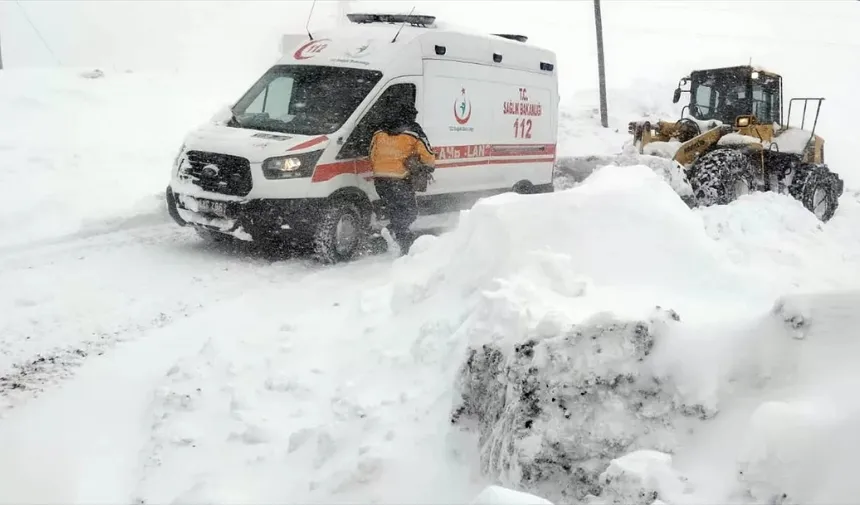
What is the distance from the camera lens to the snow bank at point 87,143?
10195 millimetres

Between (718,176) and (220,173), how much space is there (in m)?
6.70

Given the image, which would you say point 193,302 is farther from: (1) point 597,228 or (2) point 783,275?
(2) point 783,275

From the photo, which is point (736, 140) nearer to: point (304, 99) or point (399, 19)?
point (399, 19)

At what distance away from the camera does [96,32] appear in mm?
40062

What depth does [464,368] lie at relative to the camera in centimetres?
415

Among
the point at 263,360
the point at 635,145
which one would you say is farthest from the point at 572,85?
the point at 263,360

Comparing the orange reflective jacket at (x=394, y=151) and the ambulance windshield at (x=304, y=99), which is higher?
the ambulance windshield at (x=304, y=99)

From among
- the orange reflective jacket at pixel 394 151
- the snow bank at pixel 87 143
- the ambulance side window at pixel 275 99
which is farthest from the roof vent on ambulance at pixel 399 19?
the snow bank at pixel 87 143

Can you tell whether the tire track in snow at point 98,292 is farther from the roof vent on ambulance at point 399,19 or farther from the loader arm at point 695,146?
the loader arm at point 695,146

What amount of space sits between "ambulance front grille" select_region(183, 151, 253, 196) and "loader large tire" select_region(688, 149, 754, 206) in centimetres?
625

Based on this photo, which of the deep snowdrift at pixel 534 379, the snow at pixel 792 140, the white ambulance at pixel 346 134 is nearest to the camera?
the deep snowdrift at pixel 534 379

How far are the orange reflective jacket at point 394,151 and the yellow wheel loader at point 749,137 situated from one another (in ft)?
15.4

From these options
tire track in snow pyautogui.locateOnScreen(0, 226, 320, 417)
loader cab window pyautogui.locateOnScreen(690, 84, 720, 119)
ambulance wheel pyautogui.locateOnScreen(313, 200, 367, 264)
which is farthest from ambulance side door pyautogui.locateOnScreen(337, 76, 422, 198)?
loader cab window pyautogui.locateOnScreen(690, 84, 720, 119)

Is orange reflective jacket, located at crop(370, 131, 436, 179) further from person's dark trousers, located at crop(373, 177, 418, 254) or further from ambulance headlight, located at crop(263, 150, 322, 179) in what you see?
ambulance headlight, located at crop(263, 150, 322, 179)
